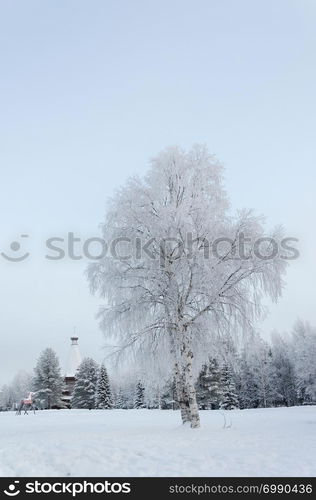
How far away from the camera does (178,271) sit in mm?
16641

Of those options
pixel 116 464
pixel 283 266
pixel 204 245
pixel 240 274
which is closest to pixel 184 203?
pixel 204 245

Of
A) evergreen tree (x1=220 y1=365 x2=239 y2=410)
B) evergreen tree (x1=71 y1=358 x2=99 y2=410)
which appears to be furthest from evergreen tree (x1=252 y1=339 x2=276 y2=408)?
evergreen tree (x1=71 y1=358 x2=99 y2=410)

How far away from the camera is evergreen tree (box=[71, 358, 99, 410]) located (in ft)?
204

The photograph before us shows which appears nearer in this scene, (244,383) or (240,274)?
(240,274)

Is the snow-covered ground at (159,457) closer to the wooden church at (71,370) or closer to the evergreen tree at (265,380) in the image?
the evergreen tree at (265,380)

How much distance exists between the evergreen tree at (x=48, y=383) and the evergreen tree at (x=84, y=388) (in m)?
2.29

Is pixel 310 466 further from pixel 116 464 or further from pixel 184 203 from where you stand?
pixel 184 203

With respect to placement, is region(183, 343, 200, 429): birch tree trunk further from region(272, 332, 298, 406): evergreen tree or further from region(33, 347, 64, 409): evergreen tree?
region(272, 332, 298, 406): evergreen tree

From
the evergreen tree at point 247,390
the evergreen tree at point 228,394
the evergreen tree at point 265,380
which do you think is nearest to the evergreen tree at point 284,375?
the evergreen tree at point 265,380

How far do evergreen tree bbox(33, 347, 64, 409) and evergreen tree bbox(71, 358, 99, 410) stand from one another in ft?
7.53

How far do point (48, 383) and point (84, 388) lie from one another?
5.24 meters

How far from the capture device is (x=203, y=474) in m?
8.07
